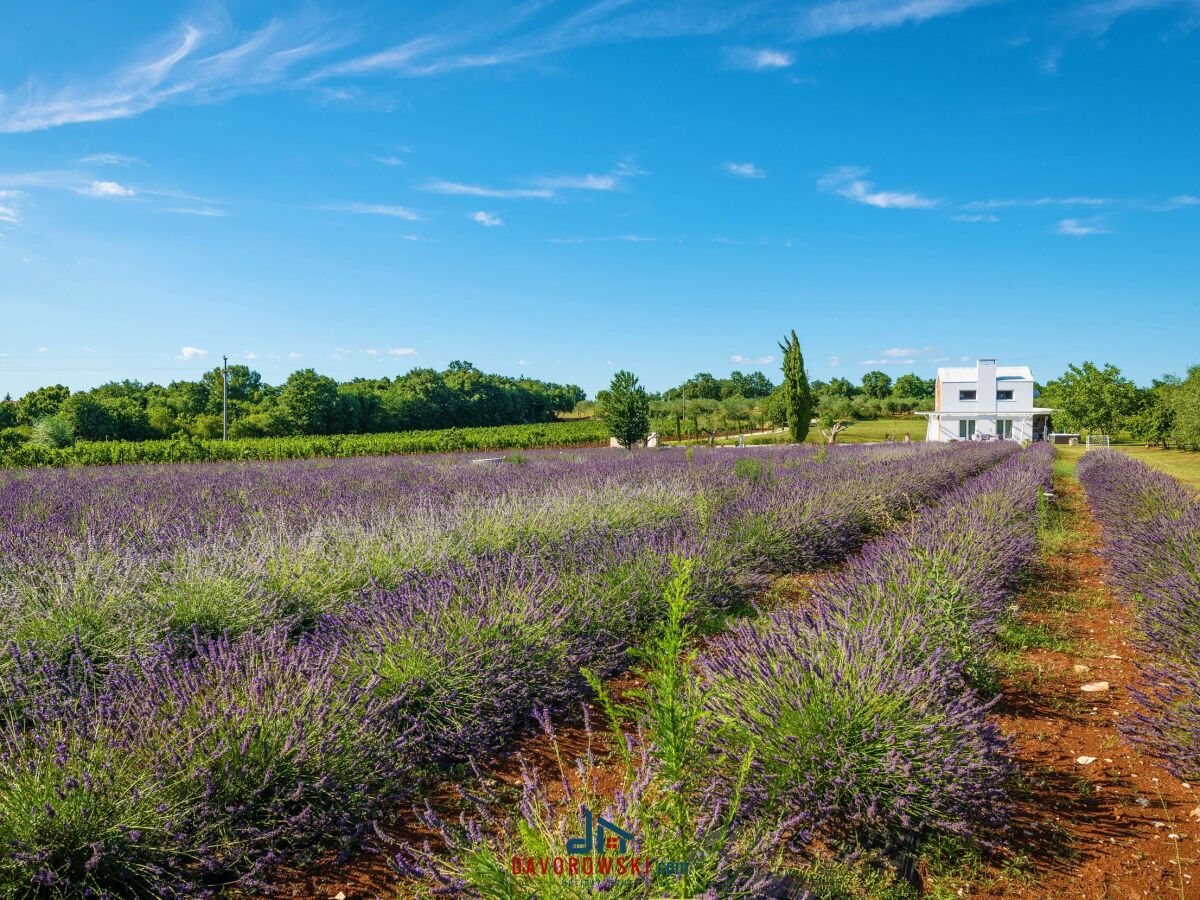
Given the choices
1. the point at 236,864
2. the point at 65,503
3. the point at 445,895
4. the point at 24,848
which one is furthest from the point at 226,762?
the point at 65,503

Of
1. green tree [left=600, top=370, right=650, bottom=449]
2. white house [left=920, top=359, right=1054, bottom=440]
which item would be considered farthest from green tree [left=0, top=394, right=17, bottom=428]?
white house [left=920, top=359, right=1054, bottom=440]

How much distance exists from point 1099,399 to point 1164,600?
148ft

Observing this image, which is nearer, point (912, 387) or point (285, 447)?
point (285, 447)

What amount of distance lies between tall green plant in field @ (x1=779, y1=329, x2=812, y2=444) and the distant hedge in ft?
46.3

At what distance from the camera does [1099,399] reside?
130 feet

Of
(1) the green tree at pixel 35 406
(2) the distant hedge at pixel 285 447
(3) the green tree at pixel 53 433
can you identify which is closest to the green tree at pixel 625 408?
(2) the distant hedge at pixel 285 447

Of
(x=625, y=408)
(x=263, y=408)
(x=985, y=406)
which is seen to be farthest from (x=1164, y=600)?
(x=263, y=408)

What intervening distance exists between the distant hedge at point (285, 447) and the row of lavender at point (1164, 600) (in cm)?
2314

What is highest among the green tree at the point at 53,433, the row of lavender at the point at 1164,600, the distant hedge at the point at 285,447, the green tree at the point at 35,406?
the green tree at the point at 35,406

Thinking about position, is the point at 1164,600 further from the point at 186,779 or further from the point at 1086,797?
the point at 186,779

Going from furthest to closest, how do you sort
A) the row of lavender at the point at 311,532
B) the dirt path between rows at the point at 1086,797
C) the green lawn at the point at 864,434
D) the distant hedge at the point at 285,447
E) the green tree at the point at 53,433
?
the green lawn at the point at 864,434 < the green tree at the point at 53,433 < the distant hedge at the point at 285,447 < the row of lavender at the point at 311,532 < the dirt path between rows at the point at 1086,797

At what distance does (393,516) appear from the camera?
555cm

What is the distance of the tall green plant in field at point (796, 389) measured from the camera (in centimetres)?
3430

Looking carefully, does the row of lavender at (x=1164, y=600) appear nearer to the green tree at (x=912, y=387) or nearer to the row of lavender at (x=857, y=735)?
the row of lavender at (x=857, y=735)
